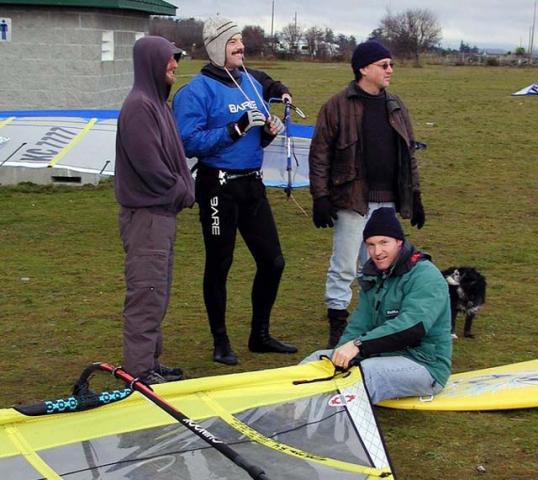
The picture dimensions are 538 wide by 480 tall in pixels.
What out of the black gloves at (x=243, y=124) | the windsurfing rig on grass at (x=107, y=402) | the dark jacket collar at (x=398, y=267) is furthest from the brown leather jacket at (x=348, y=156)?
the windsurfing rig on grass at (x=107, y=402)

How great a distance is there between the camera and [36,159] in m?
13.0

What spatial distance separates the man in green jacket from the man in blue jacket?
103cm

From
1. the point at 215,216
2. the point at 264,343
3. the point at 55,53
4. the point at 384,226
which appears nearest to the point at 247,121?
the point at 215,216

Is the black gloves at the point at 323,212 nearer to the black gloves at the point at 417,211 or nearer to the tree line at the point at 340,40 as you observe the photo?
the black gloves at the point at 417,211

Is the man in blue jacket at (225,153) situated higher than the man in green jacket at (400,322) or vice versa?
the man in blue jacket at (225,153)

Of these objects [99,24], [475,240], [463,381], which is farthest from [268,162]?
[463,381]

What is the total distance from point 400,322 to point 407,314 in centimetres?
6

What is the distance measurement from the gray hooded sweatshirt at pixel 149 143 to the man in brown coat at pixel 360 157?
1.32 meters

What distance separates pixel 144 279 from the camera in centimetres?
519

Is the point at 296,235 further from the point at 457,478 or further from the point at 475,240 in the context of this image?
the point at 457,478

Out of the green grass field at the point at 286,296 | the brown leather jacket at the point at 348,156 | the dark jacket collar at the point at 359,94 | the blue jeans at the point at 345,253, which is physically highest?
the dark jacket collar at the point at 359,94

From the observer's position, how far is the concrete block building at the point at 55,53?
45.9 feet

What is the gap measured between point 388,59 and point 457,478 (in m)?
2.83

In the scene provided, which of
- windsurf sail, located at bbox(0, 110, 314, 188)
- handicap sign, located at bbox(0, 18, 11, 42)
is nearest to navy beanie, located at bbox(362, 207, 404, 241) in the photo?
windsurf sail, located at bbox(0, 110, 314, 188)
